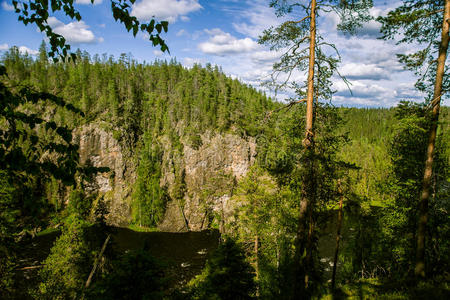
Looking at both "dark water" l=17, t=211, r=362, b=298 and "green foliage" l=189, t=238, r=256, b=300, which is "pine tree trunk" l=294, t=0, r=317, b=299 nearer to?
"green foliage" l=189, t=238, r=256, b=300

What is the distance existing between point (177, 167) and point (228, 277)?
5286 cm

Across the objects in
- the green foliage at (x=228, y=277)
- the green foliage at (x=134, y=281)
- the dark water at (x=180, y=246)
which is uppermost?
the green foliage at (x=134, y=281)

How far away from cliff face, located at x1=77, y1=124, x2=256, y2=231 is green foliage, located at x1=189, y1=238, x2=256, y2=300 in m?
45.5

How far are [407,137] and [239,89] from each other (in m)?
75.7

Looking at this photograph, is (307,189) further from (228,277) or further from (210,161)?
(210,161)

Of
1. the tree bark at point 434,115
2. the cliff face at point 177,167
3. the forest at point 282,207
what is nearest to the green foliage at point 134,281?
the forest at point 282,207

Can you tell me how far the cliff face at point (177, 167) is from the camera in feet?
182

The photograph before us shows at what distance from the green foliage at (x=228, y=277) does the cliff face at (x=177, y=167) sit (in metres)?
45.5

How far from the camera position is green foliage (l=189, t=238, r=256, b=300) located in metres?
8.74

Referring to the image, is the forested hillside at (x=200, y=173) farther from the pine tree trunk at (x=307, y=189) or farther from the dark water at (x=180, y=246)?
the dark water at (x=180, y=246)

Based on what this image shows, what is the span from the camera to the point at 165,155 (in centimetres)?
6306

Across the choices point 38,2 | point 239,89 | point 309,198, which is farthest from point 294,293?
point 239,89

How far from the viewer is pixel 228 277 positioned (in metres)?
8.89

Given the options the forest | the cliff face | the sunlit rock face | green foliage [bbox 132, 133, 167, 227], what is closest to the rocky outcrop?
the cliff face
